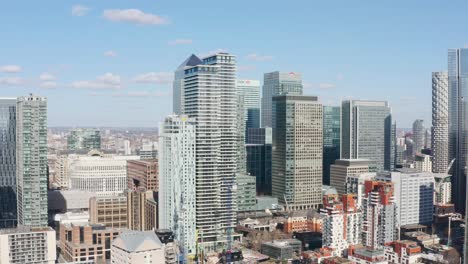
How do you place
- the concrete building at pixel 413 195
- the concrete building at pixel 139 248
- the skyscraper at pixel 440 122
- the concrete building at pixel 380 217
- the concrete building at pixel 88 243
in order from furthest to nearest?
the skyscraper at pixel 440 122
the concrete building at pixel 413 195
the concrete building at pixel 380 217
the concrete building at pixel 88 243
the concrete building at pixel 139 248

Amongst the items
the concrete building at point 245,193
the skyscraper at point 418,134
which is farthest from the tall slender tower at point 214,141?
the skyscraper at point 418,134

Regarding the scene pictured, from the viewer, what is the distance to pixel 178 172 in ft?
90.9

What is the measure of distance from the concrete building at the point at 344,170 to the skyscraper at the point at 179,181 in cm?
1675

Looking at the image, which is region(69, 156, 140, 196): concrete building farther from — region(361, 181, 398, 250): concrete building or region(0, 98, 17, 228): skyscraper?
region(361, 181, 398, 250): concrete building

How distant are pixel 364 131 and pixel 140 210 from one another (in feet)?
79.7

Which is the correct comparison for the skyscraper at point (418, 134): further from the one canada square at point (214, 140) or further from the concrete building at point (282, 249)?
the concrete building at point (282, 249)

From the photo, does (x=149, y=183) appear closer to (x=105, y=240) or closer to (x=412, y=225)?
(x=105, y=240)

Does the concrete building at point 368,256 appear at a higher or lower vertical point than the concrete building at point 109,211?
lower

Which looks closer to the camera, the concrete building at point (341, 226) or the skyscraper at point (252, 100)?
→ the concrete building at point (341, 226)

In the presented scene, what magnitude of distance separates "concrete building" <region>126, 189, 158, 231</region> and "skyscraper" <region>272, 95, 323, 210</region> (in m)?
11.9

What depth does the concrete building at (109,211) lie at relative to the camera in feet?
104

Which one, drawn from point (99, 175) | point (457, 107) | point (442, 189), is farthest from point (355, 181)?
point (99, 175)

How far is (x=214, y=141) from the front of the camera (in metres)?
29.0

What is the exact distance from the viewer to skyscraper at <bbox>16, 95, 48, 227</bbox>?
2945cm
